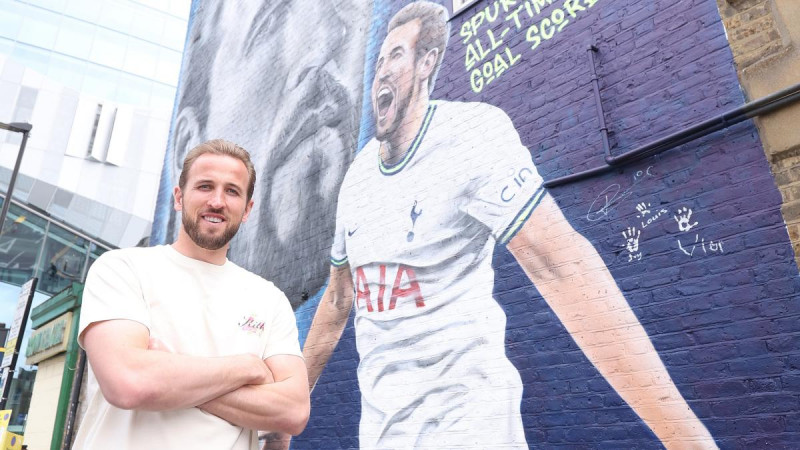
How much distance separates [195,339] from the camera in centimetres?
152

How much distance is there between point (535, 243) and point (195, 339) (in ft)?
10.8

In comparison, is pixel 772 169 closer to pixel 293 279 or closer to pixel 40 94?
pixel 293 279

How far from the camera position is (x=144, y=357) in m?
1.35

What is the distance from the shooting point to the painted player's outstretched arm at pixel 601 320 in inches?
134

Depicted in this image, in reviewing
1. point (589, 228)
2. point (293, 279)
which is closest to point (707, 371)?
point (589, 228)

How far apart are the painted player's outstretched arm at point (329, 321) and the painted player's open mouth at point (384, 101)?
1.80 m

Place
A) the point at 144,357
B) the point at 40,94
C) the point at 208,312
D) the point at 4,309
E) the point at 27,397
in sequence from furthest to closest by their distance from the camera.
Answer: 1. the point at 40,94
2. the point at 4,309
3. the point at 27,397
4. the point at 208,312
5. the point at 144,357

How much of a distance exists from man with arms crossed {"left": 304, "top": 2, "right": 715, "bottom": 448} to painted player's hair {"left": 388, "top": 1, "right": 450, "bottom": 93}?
0.05ft

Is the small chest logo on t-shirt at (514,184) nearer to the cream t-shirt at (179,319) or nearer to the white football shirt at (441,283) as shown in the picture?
the white football shirt at (441,283)

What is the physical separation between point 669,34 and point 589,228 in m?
1.55
